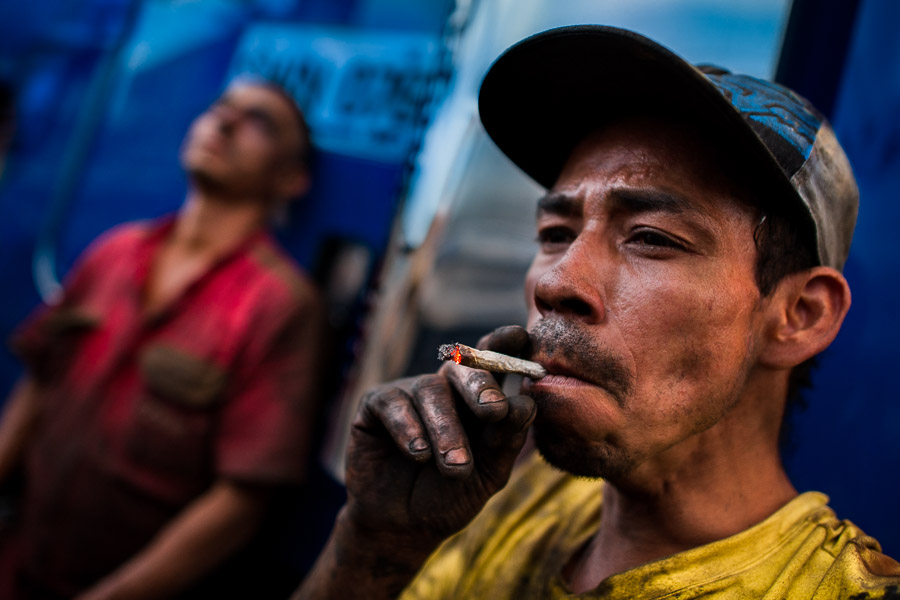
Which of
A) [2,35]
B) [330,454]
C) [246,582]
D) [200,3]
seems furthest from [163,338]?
[2,35]

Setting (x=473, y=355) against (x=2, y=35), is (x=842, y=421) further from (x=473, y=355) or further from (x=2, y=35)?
(x=2, y=35)

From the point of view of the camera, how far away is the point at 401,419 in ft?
4.19

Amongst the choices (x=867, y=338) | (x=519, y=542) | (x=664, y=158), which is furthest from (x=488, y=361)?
(x=867, y=338)

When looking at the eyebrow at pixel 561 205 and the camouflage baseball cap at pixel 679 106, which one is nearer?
the camouflage baseball cap at pixel 679 106

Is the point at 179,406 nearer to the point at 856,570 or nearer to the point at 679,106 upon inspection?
the point at 679,106

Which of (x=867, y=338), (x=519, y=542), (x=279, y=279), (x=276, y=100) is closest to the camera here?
(x=519, y=542)

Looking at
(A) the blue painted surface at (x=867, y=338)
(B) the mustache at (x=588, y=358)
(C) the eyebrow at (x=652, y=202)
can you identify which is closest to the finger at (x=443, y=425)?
(B) the mustache at (x=588, y=358)

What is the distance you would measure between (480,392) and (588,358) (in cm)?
23

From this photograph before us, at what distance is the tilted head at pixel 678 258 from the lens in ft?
4.16

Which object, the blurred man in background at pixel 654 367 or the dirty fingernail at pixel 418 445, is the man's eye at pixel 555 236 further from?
the dirty fingernail at pixel 418 445

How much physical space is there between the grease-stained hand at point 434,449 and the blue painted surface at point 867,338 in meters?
1.26

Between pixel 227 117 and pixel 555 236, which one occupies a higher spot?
pixel 555 236

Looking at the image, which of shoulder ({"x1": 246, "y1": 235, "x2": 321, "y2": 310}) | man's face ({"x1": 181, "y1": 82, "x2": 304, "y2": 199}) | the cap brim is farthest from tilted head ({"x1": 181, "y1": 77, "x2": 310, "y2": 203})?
the cap brim

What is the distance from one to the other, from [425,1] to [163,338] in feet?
6.97
